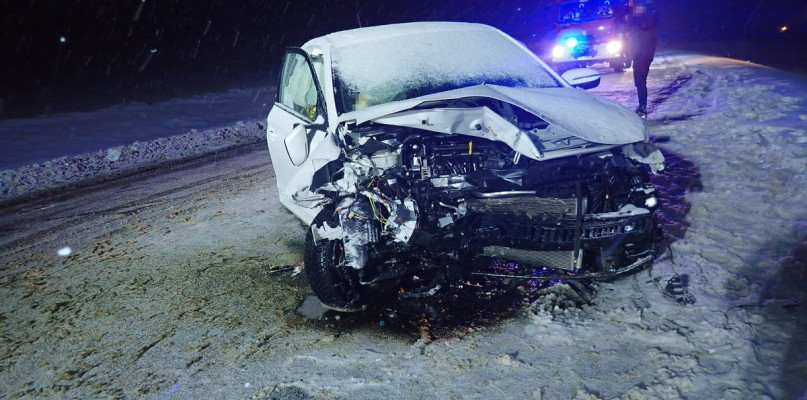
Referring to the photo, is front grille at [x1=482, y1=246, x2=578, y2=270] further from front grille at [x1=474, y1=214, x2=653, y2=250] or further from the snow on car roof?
the snow on car roof

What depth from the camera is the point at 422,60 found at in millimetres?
4500

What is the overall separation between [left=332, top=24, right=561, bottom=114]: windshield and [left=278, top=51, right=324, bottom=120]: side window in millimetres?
346

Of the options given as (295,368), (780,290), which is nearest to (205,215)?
(295,368)

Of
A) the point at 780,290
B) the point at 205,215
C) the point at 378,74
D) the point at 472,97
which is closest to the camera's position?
the point at 780,290

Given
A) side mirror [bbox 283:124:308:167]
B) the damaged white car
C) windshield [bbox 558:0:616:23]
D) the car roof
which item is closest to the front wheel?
the damaged white car

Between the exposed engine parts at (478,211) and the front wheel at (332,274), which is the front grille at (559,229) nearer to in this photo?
the exposed engine parts at (478,211)

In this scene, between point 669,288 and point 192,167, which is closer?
point 669,288

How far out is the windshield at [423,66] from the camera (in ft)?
13.8

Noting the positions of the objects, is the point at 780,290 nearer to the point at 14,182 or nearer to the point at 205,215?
the point at 205,215

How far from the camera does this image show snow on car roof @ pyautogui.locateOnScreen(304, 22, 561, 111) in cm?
427

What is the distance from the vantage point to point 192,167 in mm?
8422

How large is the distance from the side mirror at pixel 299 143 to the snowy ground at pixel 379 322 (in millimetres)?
1065

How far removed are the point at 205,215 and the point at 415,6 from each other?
36.1 m

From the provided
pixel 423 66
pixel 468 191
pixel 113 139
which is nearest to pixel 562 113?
pixel 468 191
